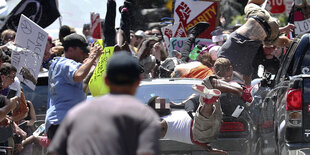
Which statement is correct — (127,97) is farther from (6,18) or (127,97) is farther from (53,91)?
(6,18)

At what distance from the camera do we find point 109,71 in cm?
458

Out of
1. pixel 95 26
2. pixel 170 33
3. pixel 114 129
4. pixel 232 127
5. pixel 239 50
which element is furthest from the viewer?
pixel 95 26

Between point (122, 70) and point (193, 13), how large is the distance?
13218 mm

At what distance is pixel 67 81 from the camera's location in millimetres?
8312

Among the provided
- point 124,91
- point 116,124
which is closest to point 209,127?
point 124,91

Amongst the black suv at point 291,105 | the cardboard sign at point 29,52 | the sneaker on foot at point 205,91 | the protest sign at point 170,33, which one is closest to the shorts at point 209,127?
the sneaker on foot at point 205,91

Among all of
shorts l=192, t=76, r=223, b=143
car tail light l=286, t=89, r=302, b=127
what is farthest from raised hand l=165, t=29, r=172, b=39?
car tail light l=286, t=89, r=302, b=127

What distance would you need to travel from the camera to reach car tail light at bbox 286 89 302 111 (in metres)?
8.43

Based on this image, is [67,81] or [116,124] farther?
[67,81]

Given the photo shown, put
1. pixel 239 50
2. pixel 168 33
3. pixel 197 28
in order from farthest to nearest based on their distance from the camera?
pixel 168 33 → pixel 197 28 → pixel 239 50

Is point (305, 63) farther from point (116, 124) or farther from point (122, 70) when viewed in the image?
point (116, 124)

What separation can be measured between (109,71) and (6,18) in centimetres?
1136

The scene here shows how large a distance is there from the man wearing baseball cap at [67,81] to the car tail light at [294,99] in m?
1.99

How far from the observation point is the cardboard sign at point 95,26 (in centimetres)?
1992
